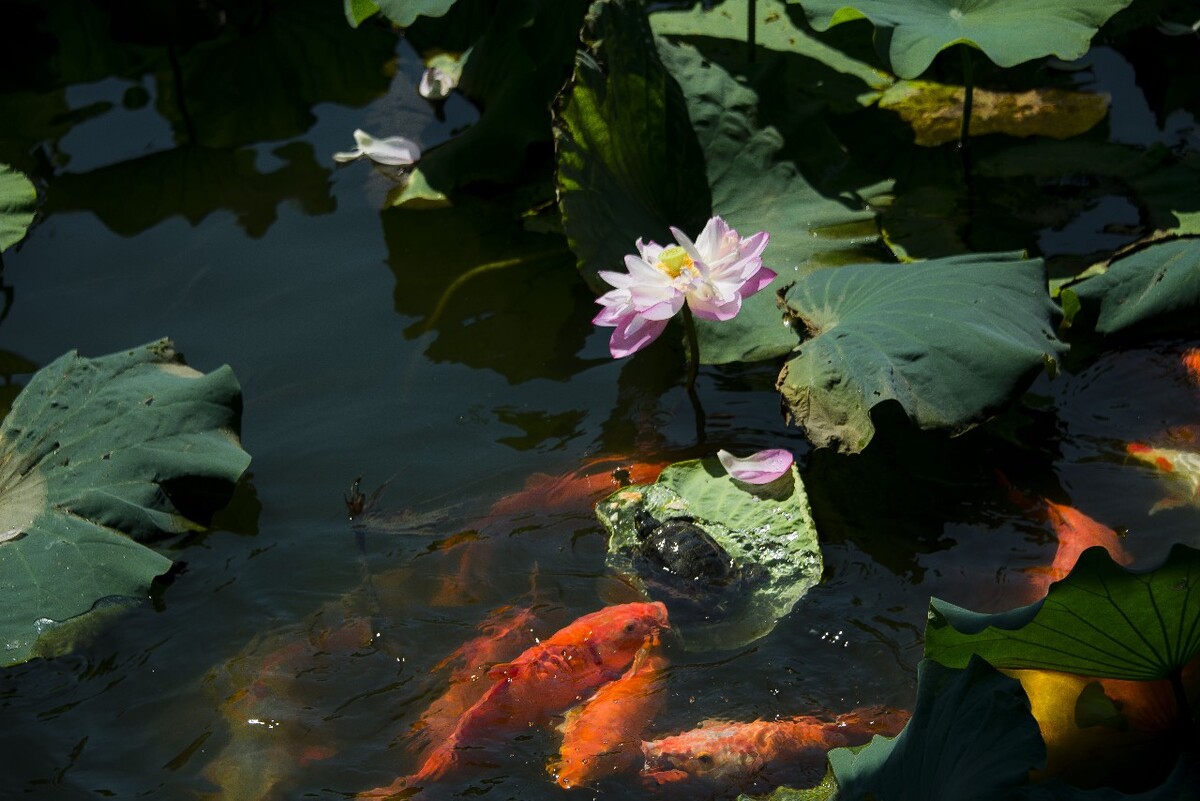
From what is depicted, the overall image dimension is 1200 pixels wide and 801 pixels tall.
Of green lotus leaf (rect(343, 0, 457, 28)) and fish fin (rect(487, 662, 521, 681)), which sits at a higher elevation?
green lotus leaf (rect(343, 0, 457, 28))

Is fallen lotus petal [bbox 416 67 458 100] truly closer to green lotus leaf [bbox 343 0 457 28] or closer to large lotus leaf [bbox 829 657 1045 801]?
green lotus leaf [bbox 343 0 457 28]

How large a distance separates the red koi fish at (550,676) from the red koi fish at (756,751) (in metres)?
0.22

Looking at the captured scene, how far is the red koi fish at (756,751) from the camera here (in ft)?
7.36

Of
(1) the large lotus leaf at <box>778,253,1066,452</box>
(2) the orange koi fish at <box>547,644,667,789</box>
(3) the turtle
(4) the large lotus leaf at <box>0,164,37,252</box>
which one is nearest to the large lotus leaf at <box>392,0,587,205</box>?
(4) the large lotus leaf at <box>0,164,37,252</box>

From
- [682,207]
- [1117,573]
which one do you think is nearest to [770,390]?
[682,207]

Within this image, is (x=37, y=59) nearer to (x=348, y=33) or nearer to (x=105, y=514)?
(x=348, y=33)

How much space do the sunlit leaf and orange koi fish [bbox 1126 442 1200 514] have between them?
1354 millimetres

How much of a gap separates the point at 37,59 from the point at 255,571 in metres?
2.95

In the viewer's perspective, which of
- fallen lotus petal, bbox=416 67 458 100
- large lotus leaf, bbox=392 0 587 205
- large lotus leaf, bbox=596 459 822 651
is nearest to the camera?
large lotus leaf, bbox=596 459 822 651

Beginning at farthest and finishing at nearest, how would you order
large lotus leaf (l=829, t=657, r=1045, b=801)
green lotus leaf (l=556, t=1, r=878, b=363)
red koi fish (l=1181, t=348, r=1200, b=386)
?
green lotus leaf (l=556, t=1, r=878, b=363) < red koi fish (l=1181, t=348, r=1200, b=386) < large lotus leaf (l=829, t=657, r=1045, b=801)

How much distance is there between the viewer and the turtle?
2.61m

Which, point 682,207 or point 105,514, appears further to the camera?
point 682,207

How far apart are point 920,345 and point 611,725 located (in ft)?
3.29

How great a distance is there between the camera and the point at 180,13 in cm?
441
